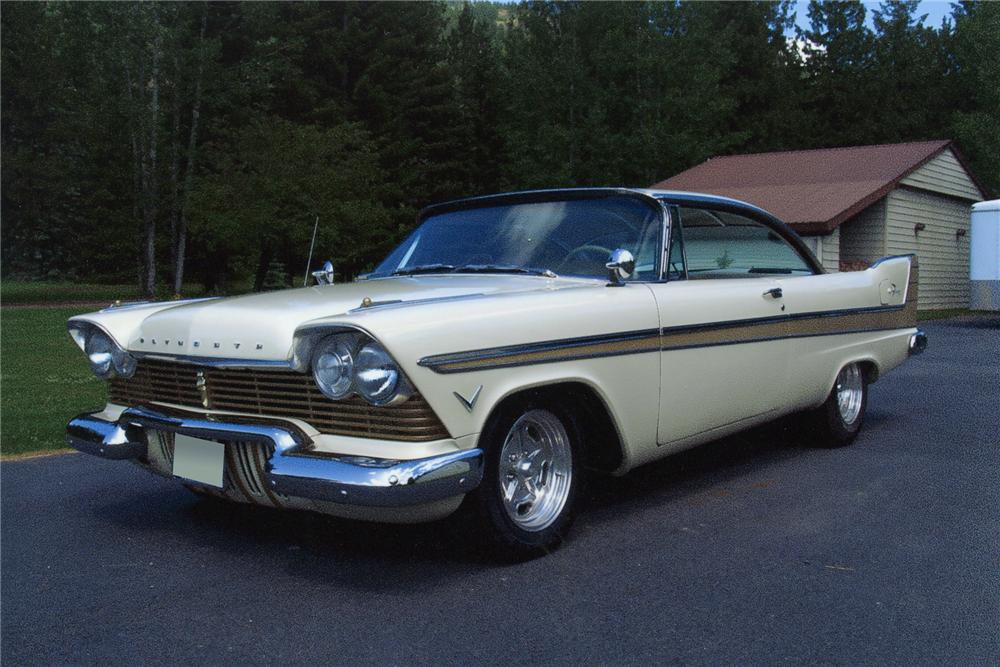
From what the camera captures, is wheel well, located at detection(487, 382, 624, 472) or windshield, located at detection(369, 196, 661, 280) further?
windshield, located at detection(369, 196, 661, 280)

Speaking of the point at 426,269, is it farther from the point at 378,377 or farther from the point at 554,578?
the point at 554,578

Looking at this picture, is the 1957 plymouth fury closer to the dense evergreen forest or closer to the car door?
the car door

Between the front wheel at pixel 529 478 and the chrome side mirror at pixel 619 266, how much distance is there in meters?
0.67

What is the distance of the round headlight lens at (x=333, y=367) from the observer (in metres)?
3.16

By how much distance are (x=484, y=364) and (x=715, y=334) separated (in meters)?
1.52

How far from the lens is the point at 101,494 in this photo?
4.77 meters

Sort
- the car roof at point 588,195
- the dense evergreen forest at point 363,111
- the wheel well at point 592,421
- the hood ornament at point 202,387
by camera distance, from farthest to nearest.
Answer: the dense evergreen forest at point 363,111 < the car roof at point 588,195 < the wheel well at point 592,421 < the hood ornament at point 202,387

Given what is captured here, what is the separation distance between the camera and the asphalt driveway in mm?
2834

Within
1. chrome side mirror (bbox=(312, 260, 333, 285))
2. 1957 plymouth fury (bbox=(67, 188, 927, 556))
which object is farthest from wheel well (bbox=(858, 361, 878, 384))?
→ chrome side mirror (bbox=(312, 260, 333, 285))

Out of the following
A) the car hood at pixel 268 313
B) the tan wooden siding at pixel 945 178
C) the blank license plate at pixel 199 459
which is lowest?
the blank license plate at pixel 199 459

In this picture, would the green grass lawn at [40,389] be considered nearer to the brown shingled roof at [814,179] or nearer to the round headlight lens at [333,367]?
the round headlight lens at [333,367]

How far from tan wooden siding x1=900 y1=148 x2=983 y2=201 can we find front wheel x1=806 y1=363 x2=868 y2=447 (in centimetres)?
1756

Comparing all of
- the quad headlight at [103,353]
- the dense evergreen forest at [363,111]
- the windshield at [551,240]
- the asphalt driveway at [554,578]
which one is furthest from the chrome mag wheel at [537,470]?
the dense evergreen forest at [363,111]

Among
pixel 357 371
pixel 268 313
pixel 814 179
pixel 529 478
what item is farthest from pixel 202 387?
pixel 814 179
